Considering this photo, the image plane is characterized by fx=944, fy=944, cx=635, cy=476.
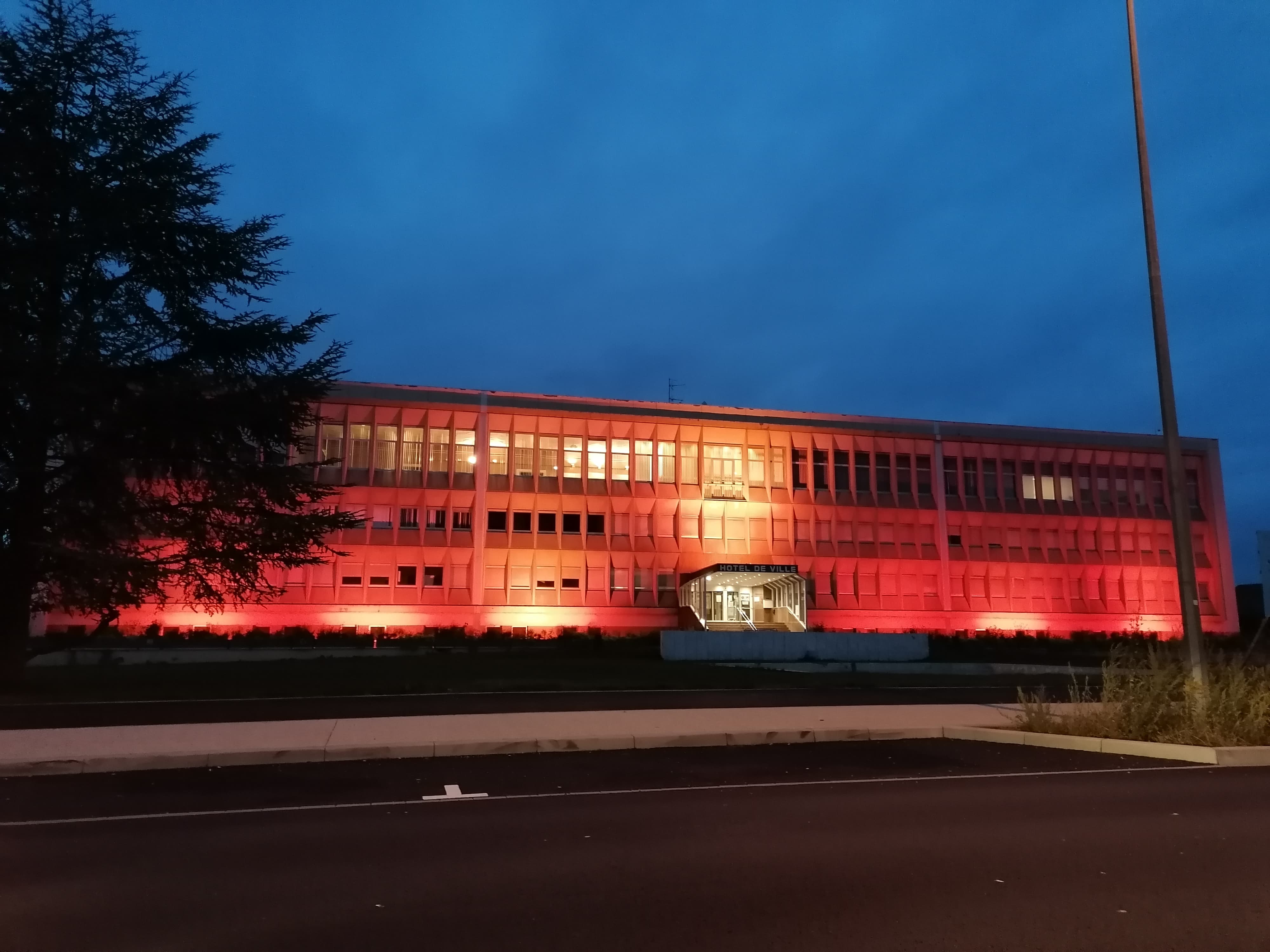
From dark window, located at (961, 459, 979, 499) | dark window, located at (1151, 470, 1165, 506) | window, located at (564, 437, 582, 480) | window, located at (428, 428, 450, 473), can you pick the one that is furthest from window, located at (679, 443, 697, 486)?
dark window, located at (1151, 470, 1165, 506)

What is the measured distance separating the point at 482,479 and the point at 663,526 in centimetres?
932

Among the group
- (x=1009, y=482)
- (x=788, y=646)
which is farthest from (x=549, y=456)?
(x=1009, y=482)

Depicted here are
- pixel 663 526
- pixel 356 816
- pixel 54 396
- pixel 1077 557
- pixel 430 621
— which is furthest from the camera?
pixel 1077 557

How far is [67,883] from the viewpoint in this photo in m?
5.60

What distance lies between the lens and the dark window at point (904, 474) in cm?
5122

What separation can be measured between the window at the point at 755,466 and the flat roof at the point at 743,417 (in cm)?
142

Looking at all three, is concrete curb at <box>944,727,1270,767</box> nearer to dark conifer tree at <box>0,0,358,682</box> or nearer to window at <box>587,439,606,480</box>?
dark conifer tree at <box>0,0,358,682</box>

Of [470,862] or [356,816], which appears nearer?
[470,862]

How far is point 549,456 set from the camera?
156 feet

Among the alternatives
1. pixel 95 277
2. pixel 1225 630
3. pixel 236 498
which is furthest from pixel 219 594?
pixel 1225 630

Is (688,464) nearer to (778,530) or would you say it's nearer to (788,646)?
(778,530)

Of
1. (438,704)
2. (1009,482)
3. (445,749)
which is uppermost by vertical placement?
(1009,482)

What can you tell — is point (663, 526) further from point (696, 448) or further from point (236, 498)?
point (236, 498)

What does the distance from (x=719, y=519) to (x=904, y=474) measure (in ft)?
36.8
